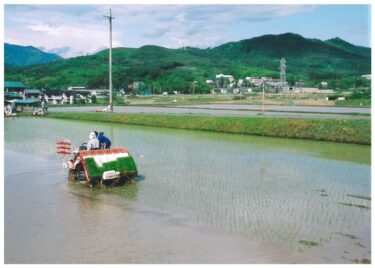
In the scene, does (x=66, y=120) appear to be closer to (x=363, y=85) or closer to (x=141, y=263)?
(x=141, y=263)

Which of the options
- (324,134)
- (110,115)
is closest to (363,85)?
(110,115)

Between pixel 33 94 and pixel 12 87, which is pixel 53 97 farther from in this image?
pixel 12 87

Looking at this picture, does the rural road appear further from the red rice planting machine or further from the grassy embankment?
the red rice planting machine

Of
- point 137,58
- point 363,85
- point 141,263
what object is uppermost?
point 137,58

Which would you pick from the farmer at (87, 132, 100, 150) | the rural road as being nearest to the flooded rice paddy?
the farmer at (87, 132, 100, 150)

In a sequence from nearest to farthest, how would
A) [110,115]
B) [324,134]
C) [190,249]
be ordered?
[190,249] < [324,134] < [110,115]

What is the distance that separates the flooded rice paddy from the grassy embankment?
2907 mm

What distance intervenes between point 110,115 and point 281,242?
90.7 feet

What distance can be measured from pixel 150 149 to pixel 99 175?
688 cm

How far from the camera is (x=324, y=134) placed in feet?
67.8

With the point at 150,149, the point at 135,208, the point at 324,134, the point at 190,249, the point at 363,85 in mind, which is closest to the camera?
the point at 190,249

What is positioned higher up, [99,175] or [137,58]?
[137,58]

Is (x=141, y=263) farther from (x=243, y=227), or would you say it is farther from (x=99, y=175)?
(x=99, y=175)

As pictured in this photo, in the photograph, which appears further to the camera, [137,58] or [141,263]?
[137,58]
